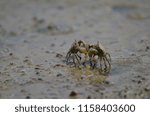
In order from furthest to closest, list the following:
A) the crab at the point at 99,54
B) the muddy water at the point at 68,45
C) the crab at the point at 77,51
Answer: the crab at the point at 77,51
the crab at the point at 99,54
the muddy water at the point at 68,45

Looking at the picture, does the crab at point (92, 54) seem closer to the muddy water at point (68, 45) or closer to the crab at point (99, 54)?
the crab at point (99, 54)

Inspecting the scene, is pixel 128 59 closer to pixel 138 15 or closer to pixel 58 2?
pixel 138 15

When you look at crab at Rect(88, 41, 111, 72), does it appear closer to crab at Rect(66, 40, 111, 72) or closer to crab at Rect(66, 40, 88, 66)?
crab at Rect(66, 40, 111, 72)

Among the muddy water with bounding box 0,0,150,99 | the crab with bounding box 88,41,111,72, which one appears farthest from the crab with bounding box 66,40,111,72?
the muddy water with bounding box 0,0,150,99

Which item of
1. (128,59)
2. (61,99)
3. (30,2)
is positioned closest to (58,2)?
(30,2)

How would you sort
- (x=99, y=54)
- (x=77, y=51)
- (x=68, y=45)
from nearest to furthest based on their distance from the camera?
(x=99, y=54), (x=77, y=51), (x=68, y=45)

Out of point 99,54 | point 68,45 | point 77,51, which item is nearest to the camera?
point 99,54

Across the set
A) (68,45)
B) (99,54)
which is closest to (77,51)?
(99,54)

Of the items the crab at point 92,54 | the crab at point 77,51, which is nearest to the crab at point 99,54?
the crab at point 92,54

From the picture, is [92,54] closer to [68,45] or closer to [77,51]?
[77,51]

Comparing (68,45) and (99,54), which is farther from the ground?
(68,45)
